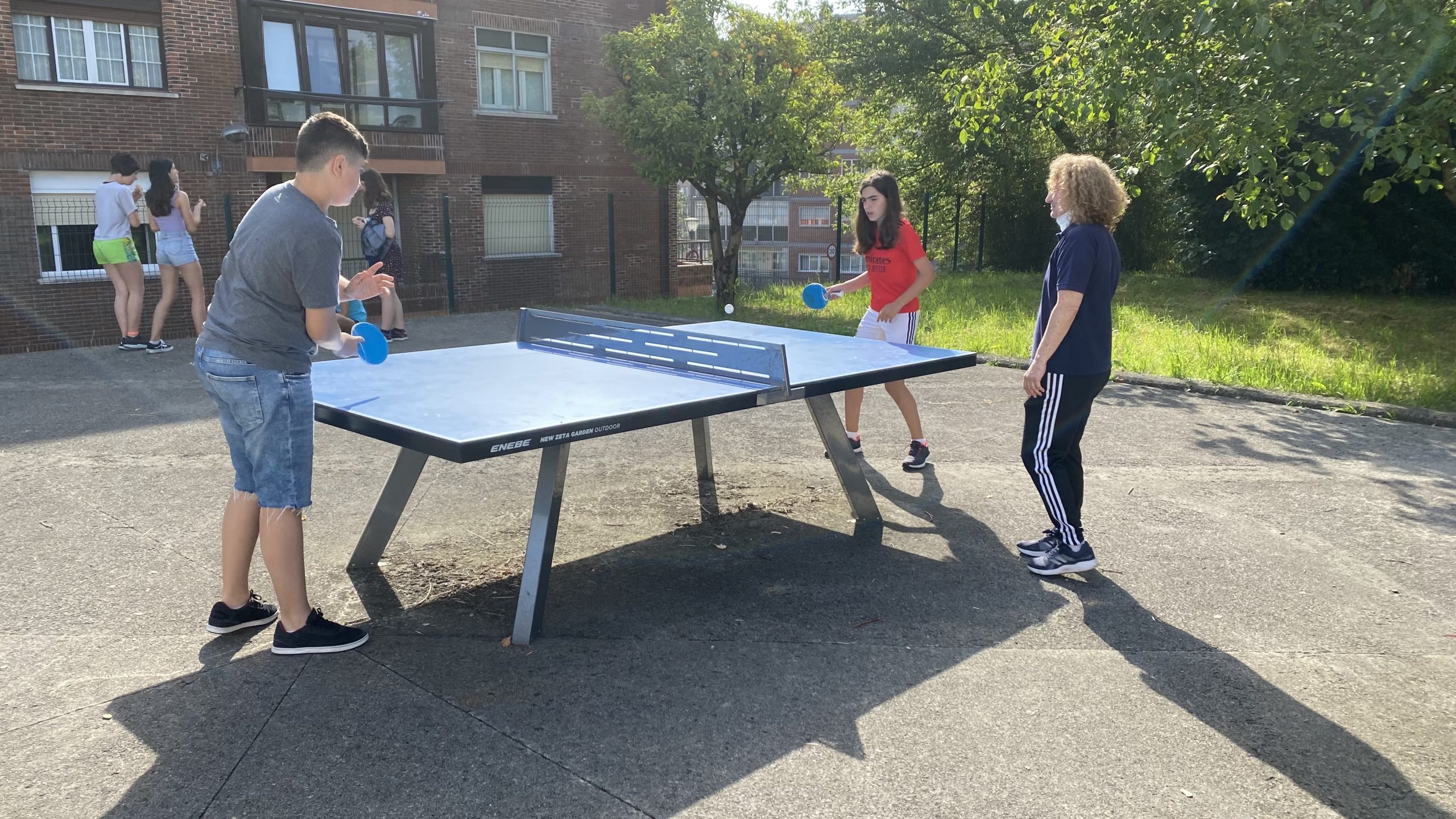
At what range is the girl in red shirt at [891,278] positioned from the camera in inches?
267

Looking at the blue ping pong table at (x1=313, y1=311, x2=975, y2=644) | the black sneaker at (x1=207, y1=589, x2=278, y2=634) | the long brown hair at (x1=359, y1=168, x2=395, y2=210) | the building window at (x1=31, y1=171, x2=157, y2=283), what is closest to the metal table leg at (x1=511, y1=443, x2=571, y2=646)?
the blue ping pong table at (x1=313, y1=311, x2=975, y2=644)

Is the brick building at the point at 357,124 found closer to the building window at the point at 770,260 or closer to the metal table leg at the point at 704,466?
the metal table leg at the point at 704,466

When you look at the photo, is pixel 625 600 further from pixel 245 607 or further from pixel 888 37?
pixel 888 37

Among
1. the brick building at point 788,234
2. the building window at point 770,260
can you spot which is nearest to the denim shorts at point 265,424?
the brick building at point 788,234

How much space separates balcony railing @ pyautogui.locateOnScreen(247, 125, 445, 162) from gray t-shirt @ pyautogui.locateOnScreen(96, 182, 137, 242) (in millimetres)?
5038

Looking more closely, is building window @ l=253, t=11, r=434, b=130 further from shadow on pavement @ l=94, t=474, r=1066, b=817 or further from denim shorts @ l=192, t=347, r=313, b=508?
denim shorts @ l=192, t=347, r=313, b=508

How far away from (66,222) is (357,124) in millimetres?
4751

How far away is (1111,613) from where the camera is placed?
14.8 feet

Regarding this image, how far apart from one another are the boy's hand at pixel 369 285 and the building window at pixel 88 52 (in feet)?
44.3

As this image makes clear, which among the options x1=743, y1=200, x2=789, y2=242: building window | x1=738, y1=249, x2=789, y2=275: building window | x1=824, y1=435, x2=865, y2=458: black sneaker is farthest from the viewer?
x1=743, y1=200, x2=789, y2=242: building window

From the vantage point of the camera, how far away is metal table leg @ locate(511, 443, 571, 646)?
13.5 feet

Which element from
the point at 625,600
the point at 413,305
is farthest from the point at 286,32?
the point at 625,600

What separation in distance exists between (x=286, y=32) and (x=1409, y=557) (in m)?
17.1

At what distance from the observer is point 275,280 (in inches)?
146
